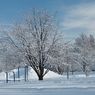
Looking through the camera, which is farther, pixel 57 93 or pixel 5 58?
pixel 5 58

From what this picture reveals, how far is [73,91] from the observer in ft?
30.2

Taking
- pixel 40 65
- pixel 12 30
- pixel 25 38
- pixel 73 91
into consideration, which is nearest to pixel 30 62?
pixel 40 65

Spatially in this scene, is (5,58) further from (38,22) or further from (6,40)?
(38,22)

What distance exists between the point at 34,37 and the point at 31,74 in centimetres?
1456

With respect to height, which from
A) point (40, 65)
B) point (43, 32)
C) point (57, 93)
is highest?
point (43, 32)

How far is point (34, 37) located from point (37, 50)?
4.65ft

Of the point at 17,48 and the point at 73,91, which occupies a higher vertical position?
the point at 17,48

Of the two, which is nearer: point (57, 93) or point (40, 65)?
point (57, 93)

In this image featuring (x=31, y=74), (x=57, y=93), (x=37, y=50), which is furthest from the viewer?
(x=31, y=74)

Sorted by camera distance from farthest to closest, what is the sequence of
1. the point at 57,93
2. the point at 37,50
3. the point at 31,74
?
the point at 31,74
the point at 37,50
the point at 57,93

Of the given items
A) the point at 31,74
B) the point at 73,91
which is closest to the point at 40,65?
the point at 73,91

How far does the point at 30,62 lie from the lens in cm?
2069

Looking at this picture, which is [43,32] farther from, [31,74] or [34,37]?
[31,74]

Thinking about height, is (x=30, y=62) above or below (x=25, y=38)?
below
